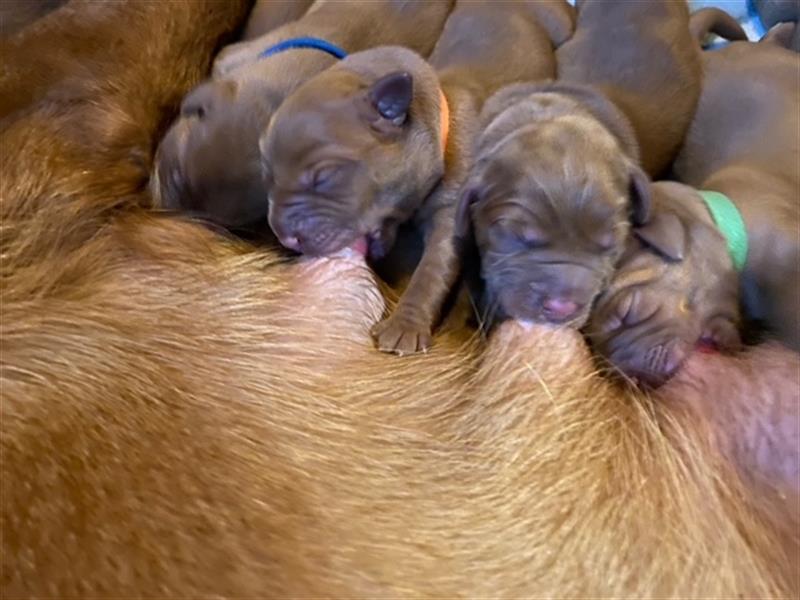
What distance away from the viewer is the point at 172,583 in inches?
34.5

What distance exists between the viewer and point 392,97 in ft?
3.77

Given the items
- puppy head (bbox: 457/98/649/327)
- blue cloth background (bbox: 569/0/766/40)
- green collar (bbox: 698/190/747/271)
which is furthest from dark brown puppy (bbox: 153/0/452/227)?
blue cloth background (bbox: 569/0/766/40)

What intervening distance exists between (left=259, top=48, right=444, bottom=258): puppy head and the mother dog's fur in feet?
0.16

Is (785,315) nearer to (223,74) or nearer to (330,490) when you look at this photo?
(330,490)

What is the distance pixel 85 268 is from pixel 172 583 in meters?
0.35

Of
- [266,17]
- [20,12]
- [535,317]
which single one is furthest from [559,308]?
[20,12]

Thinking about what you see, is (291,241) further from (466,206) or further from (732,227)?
(732,227)

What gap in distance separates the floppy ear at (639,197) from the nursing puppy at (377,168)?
18cm

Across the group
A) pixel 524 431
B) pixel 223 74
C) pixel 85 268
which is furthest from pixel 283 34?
pixel 524 431

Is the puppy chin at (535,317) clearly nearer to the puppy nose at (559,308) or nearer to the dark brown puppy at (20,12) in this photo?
the puppy nose at (559,308)

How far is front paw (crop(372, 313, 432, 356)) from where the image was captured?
1077 millimetres

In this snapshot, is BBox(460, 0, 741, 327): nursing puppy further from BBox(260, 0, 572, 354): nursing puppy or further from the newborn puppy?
the newborn puppy

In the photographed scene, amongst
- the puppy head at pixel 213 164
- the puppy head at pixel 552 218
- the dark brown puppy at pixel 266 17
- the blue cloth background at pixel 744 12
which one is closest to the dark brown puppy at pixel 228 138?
the puppy head at pixel 213 164

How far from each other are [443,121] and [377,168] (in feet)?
0.42
